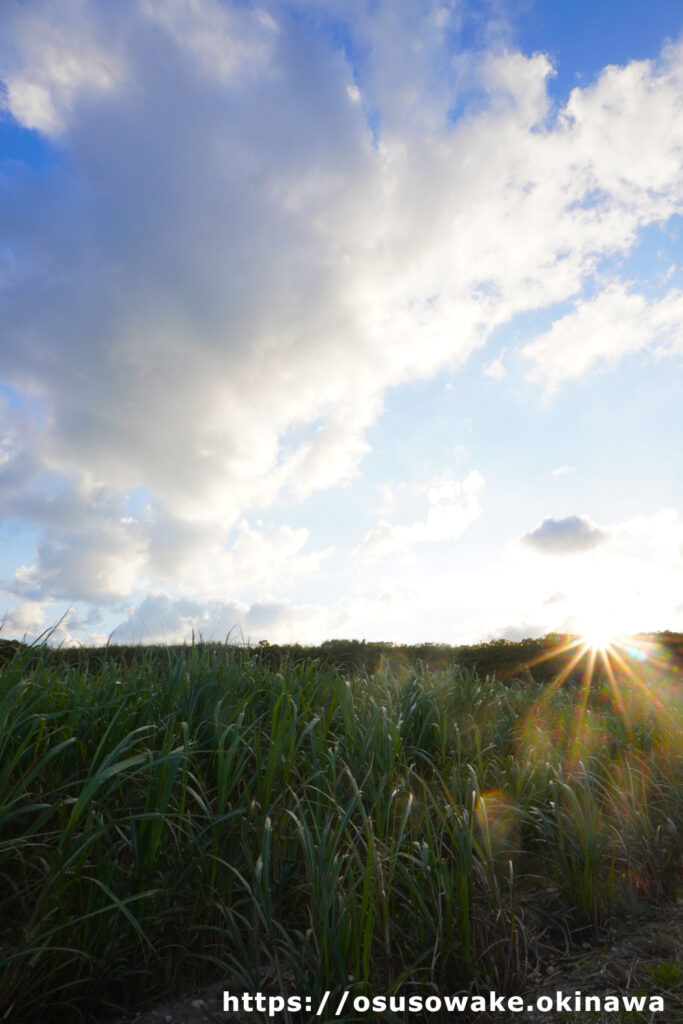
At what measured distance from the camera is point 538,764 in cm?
416

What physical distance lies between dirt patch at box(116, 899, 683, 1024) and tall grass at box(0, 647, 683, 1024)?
87 mm

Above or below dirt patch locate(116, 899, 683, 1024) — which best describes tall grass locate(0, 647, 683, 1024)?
above

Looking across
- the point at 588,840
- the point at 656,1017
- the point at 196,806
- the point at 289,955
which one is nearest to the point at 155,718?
the point at 196,806

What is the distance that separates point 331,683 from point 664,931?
224 centimetres

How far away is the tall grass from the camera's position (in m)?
2.22

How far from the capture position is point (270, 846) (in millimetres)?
2605

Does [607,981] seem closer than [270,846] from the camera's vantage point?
Yes

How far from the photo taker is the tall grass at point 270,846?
2.22 metres

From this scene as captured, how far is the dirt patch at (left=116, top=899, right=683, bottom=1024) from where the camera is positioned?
2.20 metres

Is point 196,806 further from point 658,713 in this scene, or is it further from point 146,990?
point 658,713

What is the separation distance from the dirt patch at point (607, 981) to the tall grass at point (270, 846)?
0.09 m

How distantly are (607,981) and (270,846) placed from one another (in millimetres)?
1397

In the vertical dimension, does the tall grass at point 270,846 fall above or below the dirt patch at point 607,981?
above

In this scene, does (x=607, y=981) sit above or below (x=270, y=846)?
below
